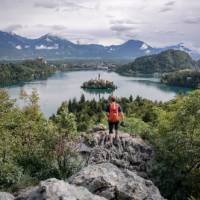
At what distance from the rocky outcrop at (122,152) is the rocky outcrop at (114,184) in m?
4.40

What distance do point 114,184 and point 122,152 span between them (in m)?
6.49

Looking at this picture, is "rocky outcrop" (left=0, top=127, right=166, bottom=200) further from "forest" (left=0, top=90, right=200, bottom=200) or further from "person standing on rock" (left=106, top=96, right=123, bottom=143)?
"forest" (left=0, top=90, right=200, bottom=200)

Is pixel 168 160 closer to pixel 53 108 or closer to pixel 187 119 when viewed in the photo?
pixel 187 119

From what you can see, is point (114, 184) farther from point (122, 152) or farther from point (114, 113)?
point (114, 113)

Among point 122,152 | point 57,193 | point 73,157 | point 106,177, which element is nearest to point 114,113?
point 122,152

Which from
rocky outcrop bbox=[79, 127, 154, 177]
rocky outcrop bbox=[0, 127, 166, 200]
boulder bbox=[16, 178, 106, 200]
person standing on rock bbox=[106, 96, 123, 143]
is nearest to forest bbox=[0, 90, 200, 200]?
rocky outcrop bbox=[79, 127, 154, 177]

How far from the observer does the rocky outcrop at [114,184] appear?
48.2ft

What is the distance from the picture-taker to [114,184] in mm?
14922

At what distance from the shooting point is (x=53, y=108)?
12006 centimetres

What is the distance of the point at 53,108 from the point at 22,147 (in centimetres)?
9987

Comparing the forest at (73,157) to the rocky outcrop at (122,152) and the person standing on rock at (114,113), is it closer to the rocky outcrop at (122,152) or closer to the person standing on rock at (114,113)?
the rocky outcrop at (122,152)

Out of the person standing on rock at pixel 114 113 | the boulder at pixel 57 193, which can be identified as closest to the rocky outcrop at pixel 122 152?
the person standing on rock at pixel 114 113

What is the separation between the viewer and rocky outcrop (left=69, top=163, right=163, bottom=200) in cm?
1468

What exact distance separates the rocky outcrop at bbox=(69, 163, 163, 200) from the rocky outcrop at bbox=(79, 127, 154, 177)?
440 centimetres
